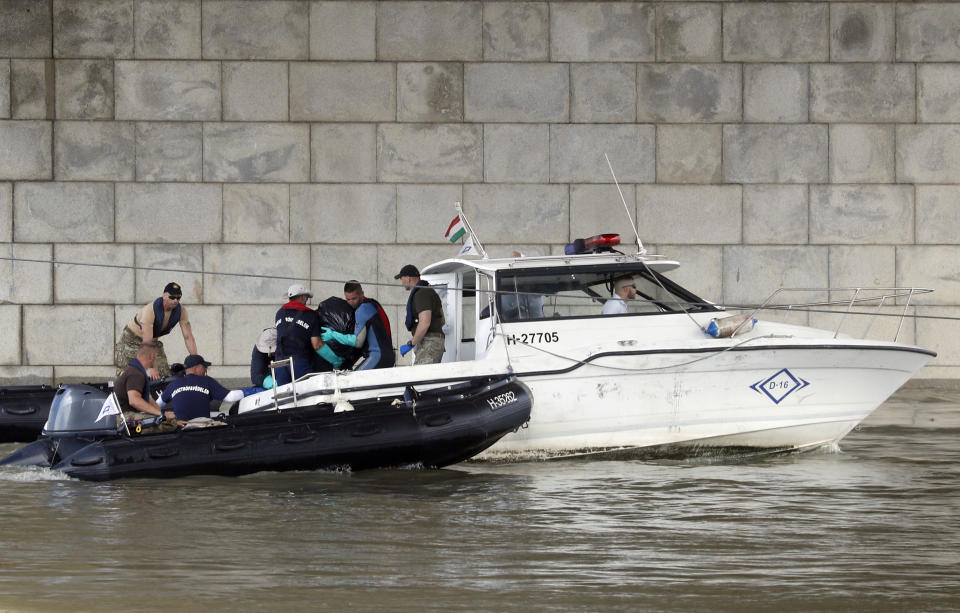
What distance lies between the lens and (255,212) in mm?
14898

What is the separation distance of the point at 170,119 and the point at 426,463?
713cm

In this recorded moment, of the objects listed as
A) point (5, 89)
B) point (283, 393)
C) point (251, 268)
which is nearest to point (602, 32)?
point (251, 268)

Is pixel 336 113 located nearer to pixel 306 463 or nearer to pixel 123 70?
pixel 123 70

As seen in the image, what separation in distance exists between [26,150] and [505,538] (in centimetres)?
1011

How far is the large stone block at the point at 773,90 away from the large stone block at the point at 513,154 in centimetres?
253

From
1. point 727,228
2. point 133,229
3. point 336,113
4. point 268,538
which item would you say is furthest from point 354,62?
point 268,538

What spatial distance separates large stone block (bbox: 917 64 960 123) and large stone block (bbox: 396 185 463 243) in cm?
580

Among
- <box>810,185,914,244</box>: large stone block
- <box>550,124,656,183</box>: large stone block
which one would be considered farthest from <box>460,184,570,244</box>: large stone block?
<box>810,185,914,244</box>: large stone block

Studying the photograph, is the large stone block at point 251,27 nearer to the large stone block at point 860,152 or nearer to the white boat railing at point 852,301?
the white boat railing at point 852,301

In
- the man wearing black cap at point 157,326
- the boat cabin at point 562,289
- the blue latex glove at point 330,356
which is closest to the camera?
the boat cabin at point 562,289

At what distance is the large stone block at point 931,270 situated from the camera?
49.1ft

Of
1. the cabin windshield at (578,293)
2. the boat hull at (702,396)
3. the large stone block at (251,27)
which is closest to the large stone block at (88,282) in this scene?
the large stone block at (251,27)

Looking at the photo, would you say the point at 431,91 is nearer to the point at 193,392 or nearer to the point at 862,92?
the point at 862,92

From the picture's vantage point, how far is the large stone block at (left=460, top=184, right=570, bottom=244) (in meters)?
14.9
